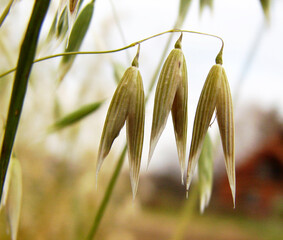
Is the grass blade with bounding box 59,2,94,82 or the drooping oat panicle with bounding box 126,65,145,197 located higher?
the grass blade with bounding box 59,2,94,82

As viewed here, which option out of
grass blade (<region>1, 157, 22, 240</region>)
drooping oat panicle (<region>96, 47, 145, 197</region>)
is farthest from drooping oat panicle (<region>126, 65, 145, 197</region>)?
grass blade (<region>1, 157, 22, 240</region>)

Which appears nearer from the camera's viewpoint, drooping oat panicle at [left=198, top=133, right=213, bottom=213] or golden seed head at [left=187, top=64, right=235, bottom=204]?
golden seed head at [left=187, top=64, right=235, bottom=204]

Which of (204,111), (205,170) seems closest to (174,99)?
(204,111)

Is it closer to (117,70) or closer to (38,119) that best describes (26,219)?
(38,119)

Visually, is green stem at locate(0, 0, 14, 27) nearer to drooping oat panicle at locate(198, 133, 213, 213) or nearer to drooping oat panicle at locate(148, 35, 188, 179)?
drooping oat panicle at locate(148, 35, 188, 179)

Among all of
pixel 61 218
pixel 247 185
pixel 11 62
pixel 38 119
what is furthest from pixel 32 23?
pixel 247 185

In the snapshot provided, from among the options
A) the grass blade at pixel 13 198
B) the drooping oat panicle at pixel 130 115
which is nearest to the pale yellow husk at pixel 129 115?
the drooping oat panicle at pixel 130 115
